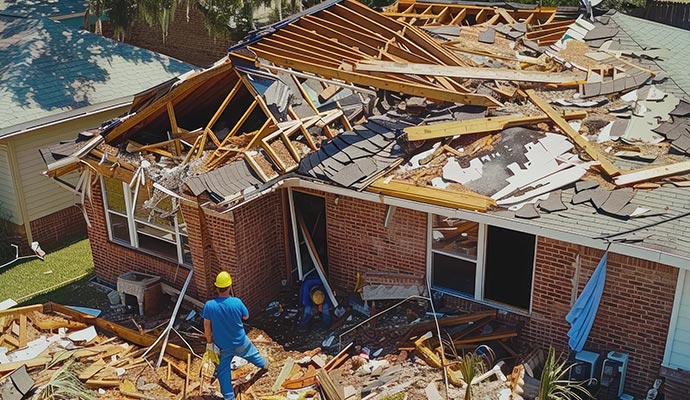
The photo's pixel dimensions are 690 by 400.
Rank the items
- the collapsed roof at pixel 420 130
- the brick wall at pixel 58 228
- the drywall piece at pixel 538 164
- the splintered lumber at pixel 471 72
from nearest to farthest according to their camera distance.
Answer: the collapsed roof at pixel 420 130 < the drywall piece at pixel 538 164 < the splintered lumber at pixel 471 72 < the brick wall at pixel 58 228

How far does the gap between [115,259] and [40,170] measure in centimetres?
387

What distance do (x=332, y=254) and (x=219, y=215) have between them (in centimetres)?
230

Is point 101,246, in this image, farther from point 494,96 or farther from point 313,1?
point 313,1

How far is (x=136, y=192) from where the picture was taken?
1266cm

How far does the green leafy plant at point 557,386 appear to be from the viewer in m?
9.34

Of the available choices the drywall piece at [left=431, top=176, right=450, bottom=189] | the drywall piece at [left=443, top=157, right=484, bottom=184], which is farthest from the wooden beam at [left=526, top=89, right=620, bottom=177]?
the drywall piece at [left=431, top=176, right=450, bottom=189]

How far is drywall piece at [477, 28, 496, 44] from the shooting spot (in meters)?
16.4

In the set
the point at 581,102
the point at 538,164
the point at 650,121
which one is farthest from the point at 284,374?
the point at 650,121

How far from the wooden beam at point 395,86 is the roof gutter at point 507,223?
1844 mm

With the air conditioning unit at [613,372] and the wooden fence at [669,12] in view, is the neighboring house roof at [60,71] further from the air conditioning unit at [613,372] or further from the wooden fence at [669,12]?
the wooden fence at [669,12]

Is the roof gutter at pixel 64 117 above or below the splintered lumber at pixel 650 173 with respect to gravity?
below

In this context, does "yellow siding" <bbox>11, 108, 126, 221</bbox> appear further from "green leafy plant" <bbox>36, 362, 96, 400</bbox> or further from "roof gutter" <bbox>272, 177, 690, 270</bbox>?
"roof gutter" <bbox>272, 177, 690, 270</bbox>

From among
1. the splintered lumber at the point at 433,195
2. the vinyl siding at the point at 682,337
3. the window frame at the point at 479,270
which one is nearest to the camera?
the vinyl siding at the point at 682,337

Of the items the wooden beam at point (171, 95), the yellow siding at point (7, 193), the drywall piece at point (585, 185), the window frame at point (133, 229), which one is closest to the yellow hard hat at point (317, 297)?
the window frame at point (133, 229)
